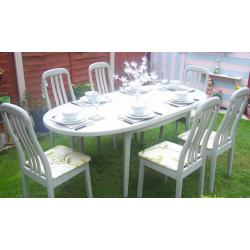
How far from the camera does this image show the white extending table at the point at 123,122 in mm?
2010

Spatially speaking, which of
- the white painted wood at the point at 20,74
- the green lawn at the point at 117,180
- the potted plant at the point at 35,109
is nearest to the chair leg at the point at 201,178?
the green lawn at the point at 117,180

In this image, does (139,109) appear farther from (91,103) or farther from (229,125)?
(229,125)

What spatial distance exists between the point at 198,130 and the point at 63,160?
965 mm

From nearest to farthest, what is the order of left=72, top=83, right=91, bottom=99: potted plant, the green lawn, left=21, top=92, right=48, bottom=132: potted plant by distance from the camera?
the green lawn → left=21, top=92, right=48, bottom=132: potted plant → left=72, top=83, right=91, bottom=99: potted plant

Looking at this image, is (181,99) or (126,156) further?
(181,99)

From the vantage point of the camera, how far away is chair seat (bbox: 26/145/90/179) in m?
2.00

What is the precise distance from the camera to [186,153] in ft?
6.48

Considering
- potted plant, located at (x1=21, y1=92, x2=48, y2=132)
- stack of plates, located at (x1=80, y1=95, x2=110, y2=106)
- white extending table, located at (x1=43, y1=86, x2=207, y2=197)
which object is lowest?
potted plant, located at (x1=21, y1=92, x2=48, y2=132)

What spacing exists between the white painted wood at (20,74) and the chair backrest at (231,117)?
2.31 m

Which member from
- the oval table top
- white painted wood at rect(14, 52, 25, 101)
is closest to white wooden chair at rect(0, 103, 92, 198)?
the oval table top

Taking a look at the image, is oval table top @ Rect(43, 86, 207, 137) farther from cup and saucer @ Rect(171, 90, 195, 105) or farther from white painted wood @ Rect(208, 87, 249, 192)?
white painted wood @ Rect(208, 87, 249, 192)

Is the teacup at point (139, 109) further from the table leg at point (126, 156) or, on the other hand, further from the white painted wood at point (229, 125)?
the white painted wood at point (229, 125)

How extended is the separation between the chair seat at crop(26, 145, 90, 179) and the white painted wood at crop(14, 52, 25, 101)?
4.95 ft

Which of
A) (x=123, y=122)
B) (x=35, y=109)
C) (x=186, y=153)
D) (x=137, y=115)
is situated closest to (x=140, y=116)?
(x=137, y=115)
